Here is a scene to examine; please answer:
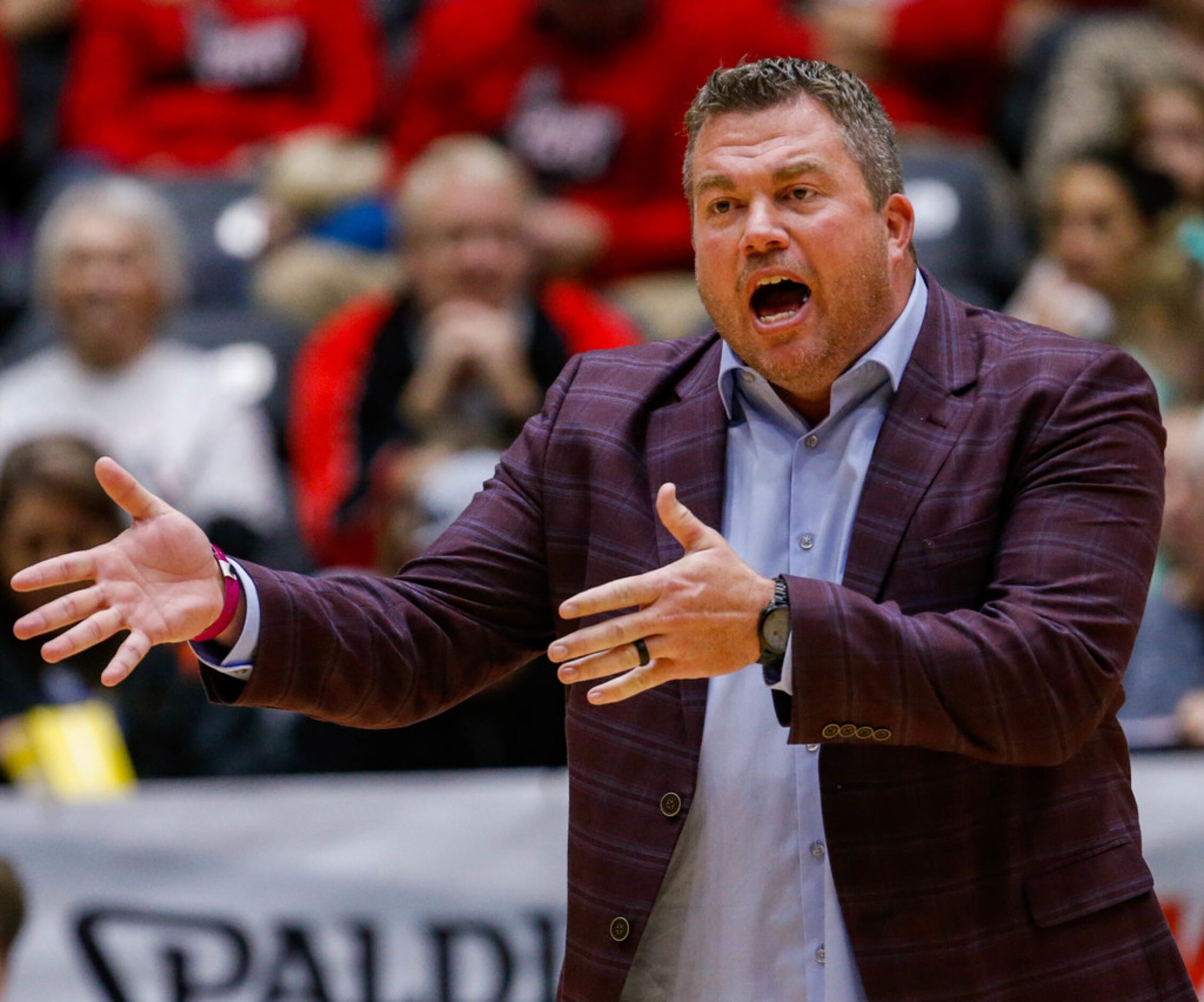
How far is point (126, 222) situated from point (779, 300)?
12.0 feet

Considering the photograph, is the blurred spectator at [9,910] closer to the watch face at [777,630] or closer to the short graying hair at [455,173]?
the watch face at [777,630]

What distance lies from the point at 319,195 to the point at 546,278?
1002mm

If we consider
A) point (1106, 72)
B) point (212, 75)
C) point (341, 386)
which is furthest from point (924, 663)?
point (212, 75)

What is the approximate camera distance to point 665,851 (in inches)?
90.0

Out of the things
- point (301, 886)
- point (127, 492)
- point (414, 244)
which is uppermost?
point (127, 492)

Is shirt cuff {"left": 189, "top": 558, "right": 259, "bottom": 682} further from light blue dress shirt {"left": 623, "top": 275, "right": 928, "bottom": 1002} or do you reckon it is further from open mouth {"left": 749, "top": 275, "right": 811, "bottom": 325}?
open mouth {"left": 749, "top": 275, "right": 811, "bottom": 325}

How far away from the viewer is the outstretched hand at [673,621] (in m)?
1.97

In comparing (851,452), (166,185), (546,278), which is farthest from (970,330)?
(166,185)

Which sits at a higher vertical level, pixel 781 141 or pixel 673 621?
pixel 781 141

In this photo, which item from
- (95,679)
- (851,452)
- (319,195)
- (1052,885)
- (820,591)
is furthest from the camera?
(319,195)

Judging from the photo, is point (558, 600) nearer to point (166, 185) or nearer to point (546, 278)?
point (546, 278)

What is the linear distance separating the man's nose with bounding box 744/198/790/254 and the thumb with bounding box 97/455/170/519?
29.2 inches

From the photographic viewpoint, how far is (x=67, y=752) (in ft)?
13.4

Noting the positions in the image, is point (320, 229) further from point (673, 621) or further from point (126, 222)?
point (673, 621)
